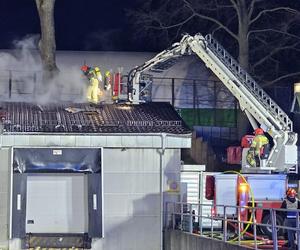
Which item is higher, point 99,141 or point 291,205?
point 99,141

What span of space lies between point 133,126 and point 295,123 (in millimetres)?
11145

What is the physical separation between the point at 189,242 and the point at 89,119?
5731mm

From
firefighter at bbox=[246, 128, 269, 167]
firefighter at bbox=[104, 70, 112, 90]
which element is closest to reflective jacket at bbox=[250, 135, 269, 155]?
firefighter at bbox=[246, 128, 269, 167]

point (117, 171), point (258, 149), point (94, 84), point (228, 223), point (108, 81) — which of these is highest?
point (108, 81)

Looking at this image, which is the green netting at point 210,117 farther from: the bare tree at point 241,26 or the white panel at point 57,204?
the white panel at point 57,204

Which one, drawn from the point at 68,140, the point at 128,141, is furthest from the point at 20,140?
the point at 128,141

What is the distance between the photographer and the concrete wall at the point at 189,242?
79.6 feet

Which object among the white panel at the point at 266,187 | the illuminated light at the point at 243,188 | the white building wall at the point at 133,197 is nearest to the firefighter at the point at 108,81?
the white building wall at the point at 133,197

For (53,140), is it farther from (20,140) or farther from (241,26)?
(241,26)

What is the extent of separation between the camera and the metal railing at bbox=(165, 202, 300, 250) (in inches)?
984

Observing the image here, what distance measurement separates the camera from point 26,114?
31125 millimetres

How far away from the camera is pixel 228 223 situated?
1109 inches

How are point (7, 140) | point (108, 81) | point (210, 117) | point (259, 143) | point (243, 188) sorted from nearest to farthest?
point (243, 188), point (259, 143), point (7, 140), point (108, 81), point (210, 117)

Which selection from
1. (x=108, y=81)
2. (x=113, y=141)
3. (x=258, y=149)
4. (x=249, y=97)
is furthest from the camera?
(x=108, y=81)
